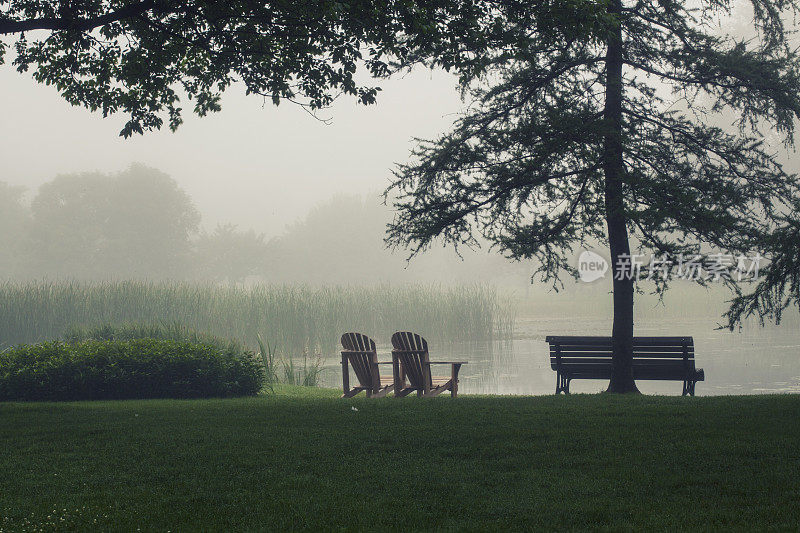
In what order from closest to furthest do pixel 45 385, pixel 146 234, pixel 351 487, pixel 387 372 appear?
pixel 351 487
pixel 45 385
pixel 387 372
pixel 146 234

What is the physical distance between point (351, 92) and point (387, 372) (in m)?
9.87

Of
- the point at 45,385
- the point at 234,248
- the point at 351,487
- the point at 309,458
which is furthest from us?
the point at 234,248

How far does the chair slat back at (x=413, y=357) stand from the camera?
36.3 feet

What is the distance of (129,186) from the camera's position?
61594 mm

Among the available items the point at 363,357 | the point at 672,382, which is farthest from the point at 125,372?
the point at 672,382

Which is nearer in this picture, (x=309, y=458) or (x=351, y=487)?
(x=351, y=487)

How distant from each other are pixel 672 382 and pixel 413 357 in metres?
8.78

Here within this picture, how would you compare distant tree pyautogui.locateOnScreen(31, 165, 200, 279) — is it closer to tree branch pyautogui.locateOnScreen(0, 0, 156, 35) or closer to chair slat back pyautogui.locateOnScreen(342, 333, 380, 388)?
chair slat back pyautogui.locateOnScreen(342, 333, 380, 388)

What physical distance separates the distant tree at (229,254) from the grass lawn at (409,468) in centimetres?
5990

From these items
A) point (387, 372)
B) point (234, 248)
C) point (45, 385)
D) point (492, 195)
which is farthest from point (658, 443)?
point (234, 248)

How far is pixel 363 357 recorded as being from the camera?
452 inches

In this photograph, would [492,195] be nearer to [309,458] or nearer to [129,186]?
[309,458]

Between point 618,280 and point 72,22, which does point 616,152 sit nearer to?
point 618,280

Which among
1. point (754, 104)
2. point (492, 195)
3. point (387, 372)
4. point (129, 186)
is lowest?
point (387, 372)
